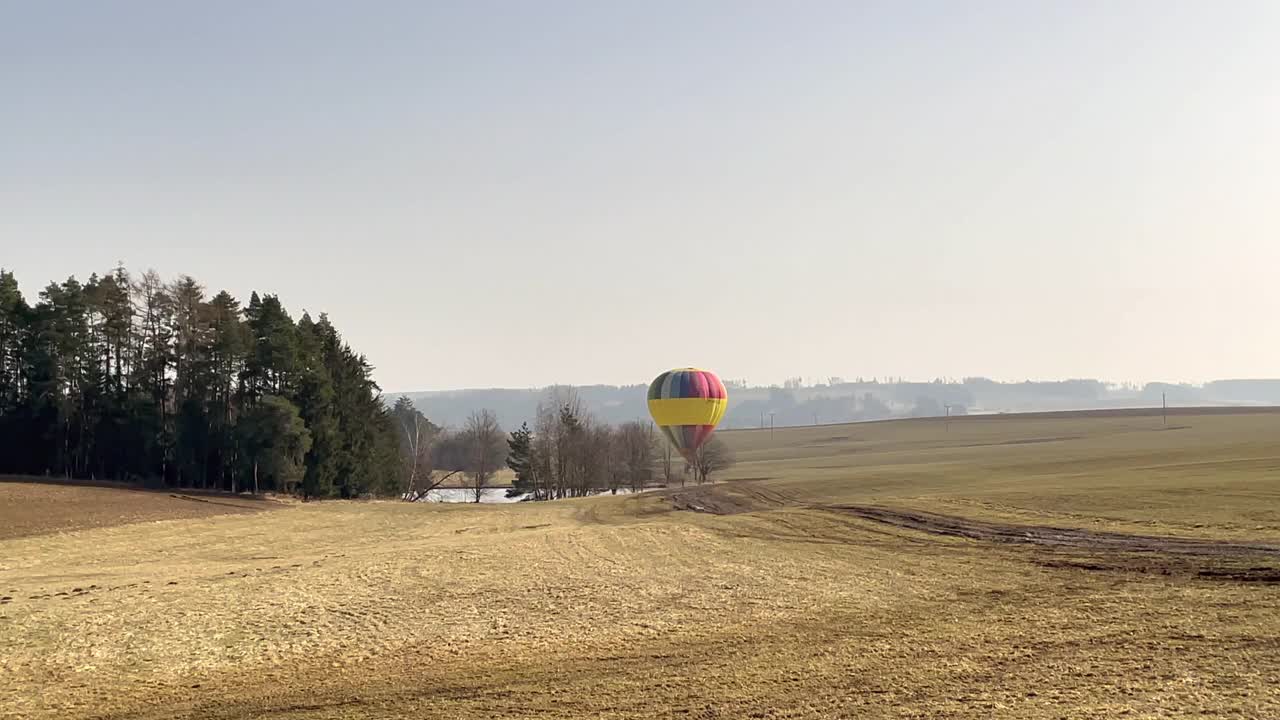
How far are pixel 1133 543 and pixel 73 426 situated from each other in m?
64.2

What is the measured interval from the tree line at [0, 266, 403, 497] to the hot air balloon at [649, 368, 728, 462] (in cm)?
2494

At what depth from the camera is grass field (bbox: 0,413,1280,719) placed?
50.9 ft

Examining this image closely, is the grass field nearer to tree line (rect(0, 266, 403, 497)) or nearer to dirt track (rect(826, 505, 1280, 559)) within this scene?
dirt track (rect(826, 505, 1280, 559))

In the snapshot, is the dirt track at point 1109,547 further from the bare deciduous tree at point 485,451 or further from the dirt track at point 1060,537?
the bare deciduous tree at point 485,451

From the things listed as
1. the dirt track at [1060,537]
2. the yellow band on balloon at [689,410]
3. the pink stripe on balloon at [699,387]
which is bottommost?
the dirt track at [1060,537]

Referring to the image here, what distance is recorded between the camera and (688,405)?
7944 cm

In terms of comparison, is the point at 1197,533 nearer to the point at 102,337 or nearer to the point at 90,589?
the point at 90,589

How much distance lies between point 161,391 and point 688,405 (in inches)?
1486

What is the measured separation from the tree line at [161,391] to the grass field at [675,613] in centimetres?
1671

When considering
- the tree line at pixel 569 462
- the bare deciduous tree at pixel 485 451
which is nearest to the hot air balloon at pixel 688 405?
the tree line at pixel 569 462

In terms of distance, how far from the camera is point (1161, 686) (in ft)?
49.3

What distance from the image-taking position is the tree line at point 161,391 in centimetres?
6594

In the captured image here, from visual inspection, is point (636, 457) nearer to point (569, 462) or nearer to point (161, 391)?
point (569, 462)

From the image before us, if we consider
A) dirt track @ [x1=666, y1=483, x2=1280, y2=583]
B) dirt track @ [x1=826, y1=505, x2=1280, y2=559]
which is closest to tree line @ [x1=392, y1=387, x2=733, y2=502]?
dirt track @ [x1=826, y1=505, x2=1280, y2=559]
